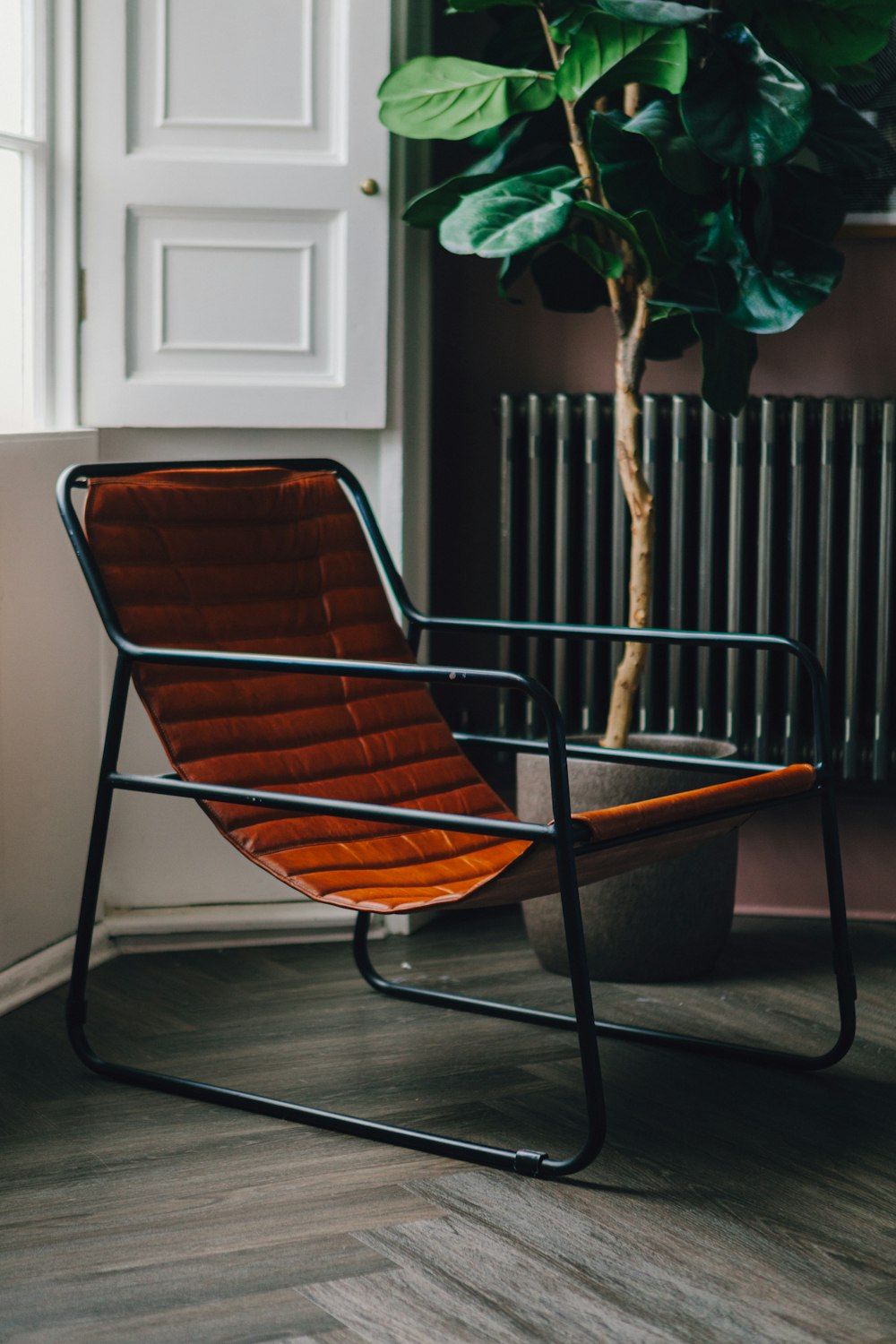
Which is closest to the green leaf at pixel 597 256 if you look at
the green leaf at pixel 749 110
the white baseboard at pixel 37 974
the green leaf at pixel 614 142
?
the green leaf at pixel 614 142

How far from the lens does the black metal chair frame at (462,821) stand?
5.58 feet

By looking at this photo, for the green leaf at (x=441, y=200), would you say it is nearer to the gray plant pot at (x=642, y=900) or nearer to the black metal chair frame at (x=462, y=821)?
the black metal chair frame at (x=462, y=821)

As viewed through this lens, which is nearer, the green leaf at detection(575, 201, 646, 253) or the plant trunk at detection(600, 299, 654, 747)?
the green leaf at detection(575, 201, 646, 253)

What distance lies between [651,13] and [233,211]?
787mm

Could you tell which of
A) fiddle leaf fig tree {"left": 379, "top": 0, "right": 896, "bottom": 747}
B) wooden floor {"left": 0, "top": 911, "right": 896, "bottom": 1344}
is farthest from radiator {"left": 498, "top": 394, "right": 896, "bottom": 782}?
wooden floor {"left": 0, "top": 911, "right": 896, "bottom": 1344}

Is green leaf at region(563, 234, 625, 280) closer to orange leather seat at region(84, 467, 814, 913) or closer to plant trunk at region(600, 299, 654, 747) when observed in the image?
plant trunk at region(600, 299, 654, 747)

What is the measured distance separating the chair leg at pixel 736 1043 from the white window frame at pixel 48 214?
1012mm

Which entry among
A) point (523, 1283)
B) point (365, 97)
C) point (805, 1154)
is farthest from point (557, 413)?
point (523, 1283)

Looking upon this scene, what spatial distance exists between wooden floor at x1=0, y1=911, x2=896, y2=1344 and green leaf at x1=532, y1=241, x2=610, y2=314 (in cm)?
118

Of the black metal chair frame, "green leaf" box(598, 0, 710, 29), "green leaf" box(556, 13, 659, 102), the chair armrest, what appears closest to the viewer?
the black metal chair frame

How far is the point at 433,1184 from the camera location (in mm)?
1781

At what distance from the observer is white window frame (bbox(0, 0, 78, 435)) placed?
2.53 meters

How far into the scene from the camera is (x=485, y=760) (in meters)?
3.13

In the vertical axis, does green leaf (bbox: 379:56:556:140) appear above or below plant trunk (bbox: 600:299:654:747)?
above
